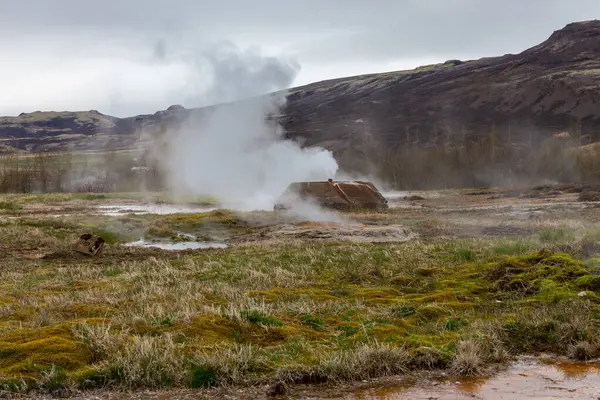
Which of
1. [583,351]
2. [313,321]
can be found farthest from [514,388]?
[313,321]

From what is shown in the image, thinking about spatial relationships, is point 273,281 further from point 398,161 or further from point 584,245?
point 398,161

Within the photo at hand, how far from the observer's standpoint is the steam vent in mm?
47625

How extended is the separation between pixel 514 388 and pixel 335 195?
131 ft

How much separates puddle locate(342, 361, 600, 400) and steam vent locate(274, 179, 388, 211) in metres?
→ 38.2

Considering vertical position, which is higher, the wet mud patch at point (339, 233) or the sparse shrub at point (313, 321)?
the sparse shrub at point (313, 321)

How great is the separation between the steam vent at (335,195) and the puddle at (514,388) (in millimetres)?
38204

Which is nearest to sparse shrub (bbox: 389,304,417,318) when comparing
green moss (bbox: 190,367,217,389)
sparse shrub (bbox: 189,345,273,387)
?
sparse shrub (bbox: 189,345,273,387)

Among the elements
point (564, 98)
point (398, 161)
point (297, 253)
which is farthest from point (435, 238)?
point (564, 98)

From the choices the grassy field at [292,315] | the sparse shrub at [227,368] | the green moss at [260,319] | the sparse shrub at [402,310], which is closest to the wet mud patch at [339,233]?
the grassy field at [292,315]

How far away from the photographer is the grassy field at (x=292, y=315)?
8422mm

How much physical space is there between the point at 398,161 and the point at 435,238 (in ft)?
286

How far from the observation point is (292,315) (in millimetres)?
11398

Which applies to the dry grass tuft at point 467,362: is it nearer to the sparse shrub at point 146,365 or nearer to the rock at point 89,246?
the sparse shrub at point 146,365

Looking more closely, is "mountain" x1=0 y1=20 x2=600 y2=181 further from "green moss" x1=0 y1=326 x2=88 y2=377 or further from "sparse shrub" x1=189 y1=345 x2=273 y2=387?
"green moss" x1=0 y1=326 x2=88 y2=377
